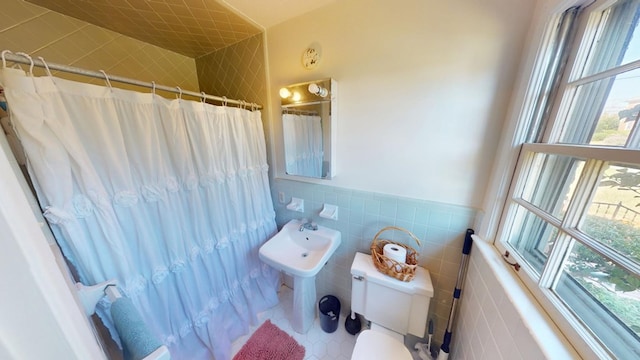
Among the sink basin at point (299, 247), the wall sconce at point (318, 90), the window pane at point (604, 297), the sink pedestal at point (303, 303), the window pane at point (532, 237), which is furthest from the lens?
the sink pedestal at point (303, 303)

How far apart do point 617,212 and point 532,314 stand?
0.39m

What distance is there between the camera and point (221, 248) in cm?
143

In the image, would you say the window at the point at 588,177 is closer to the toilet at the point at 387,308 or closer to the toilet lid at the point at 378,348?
the toilet at the point at 387,308

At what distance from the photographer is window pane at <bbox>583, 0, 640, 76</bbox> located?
56 centimetres

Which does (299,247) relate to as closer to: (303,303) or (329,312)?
(303,303)

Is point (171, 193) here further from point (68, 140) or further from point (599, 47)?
point (599, 47)

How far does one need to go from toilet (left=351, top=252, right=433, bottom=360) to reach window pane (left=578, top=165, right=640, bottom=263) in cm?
73

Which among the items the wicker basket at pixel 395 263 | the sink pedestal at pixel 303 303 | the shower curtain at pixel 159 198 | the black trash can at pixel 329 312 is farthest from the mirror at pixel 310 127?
the black trash can at pixel 329 312

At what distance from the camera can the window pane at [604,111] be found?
539mm

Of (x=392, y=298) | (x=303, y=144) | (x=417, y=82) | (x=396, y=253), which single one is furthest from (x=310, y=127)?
(x=392, y=298)

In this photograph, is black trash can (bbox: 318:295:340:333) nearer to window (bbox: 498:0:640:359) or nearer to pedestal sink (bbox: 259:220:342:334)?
pedestal sink (bbox: 259:220:342:334)

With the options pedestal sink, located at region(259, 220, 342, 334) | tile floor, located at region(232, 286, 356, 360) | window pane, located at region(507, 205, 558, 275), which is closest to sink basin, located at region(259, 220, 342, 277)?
pedestal sink, located at region(259, 220, 342, 334)

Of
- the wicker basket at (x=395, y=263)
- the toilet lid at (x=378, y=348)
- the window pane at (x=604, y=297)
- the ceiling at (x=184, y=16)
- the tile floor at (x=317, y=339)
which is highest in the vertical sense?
the ceiling at (x=184, y=16)

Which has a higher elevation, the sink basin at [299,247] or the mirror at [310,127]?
the mirror at [310,127]
